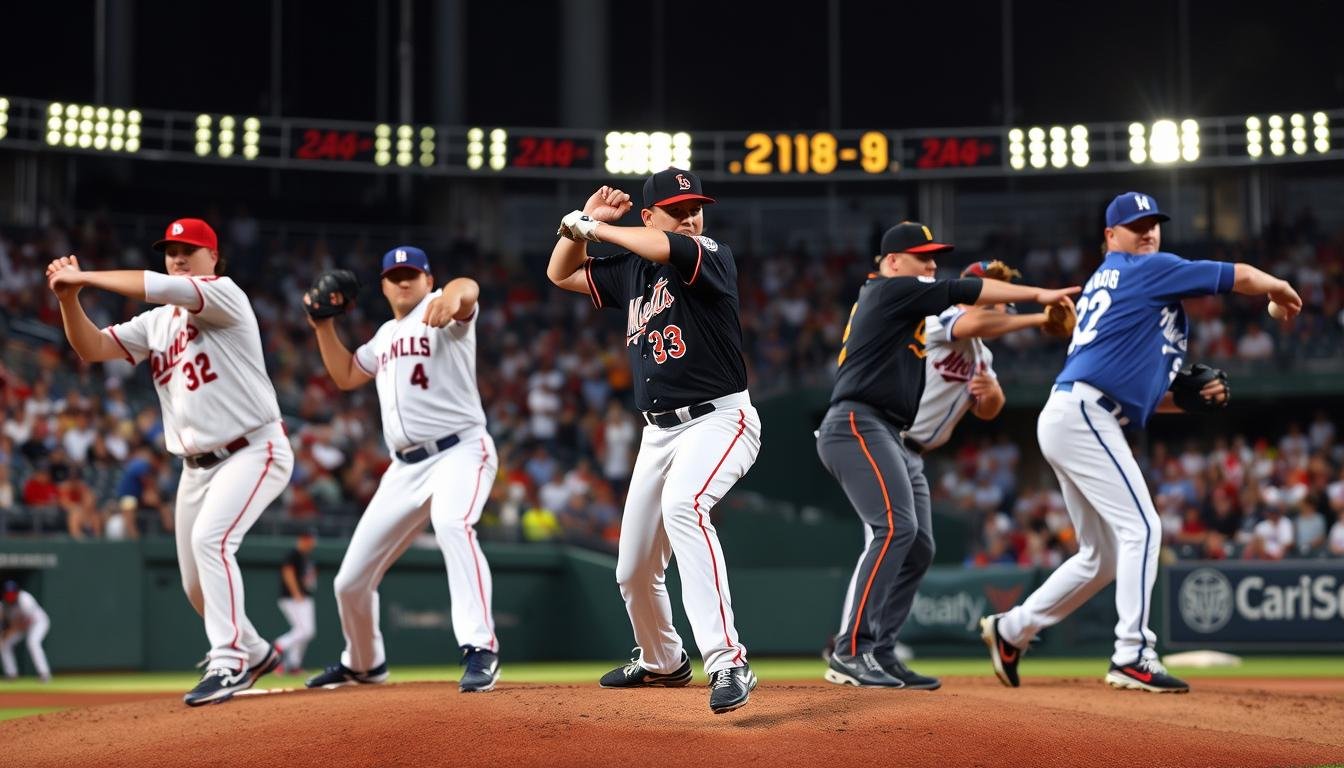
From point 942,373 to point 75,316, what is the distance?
→ 13.2ft

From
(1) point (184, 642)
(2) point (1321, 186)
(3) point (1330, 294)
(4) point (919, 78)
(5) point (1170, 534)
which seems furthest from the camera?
(4) point (919, 78)

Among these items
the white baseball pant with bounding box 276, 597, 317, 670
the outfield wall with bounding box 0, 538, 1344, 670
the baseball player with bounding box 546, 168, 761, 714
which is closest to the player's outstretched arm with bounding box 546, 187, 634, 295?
the baseball player with bounding box 546, 168, 761, 714

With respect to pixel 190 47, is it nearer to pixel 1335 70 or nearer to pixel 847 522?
pixel 847 522

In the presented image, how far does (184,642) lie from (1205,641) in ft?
32.1

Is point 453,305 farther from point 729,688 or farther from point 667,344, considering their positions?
point 729,688

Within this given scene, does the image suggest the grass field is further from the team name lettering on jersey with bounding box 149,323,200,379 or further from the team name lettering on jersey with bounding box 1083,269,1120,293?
the team name lettering on jersey with bounding box 149,323,200,379

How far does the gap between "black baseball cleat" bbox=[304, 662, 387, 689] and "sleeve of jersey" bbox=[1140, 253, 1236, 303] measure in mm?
3935

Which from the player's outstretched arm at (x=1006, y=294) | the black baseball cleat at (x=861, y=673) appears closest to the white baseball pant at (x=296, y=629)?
the black baseball cleat at (x=861, y=673)

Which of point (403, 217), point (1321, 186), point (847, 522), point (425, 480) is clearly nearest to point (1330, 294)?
point (1321, 186)

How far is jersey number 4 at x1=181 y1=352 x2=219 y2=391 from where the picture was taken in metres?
6.38

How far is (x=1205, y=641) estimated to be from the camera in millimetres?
14055

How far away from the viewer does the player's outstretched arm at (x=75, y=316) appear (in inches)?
232

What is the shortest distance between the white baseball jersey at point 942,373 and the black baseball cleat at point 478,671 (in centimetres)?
242

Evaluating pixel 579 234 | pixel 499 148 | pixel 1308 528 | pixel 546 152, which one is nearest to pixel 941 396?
pixel 579 234
